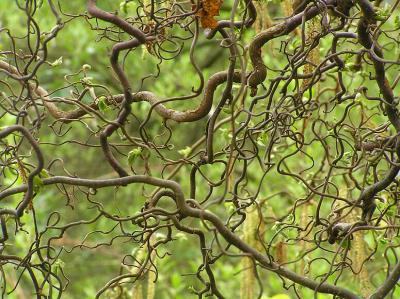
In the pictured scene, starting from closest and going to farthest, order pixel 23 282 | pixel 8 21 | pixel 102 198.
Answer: pixel 8 21 < pixel 23 282 < pixel 102 198

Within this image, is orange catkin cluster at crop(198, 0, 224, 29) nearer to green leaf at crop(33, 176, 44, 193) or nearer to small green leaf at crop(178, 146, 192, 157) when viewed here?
green leaf at crop(33, 176, 44, 193)

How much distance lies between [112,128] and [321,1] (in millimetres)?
461

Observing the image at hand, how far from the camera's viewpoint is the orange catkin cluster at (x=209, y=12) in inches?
56.6

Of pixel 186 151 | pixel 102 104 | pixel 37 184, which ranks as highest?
pixel 186 151

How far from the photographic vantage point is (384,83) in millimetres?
1585

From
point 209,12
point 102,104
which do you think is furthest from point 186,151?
point 209,12

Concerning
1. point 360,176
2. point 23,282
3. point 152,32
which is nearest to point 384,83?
point 152,32

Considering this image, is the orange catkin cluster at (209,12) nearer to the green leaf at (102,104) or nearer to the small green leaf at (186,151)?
A: the green leaf at (102,104)

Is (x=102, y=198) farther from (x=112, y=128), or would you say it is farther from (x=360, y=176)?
(x=112, y=128)

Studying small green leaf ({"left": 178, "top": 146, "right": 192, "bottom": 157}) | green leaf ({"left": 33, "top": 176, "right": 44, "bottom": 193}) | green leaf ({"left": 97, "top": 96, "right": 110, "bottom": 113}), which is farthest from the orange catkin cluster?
small green leaf ({"left": 178, "top": 146, "right": 192, "bottom": 157})

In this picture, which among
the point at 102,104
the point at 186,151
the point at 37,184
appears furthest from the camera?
the point at 186,151

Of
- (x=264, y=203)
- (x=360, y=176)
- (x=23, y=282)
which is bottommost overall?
(x=264, y=203)

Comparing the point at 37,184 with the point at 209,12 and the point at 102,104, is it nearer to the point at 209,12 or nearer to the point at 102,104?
the point at 102,104

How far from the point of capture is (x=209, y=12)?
145cm
